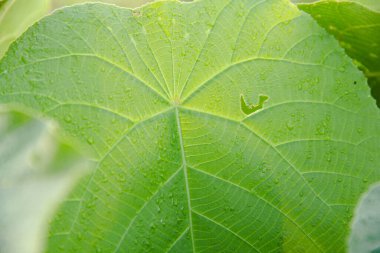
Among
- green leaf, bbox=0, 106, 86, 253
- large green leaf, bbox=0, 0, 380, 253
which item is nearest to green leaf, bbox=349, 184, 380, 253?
large green leaf, bbox=0, 0, 380, 253

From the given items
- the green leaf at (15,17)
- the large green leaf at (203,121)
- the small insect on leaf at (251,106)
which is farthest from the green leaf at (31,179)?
the green leaf at (15,17)

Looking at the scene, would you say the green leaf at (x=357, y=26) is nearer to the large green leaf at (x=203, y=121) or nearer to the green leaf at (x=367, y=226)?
the large green leaf at (x=203, y=121)

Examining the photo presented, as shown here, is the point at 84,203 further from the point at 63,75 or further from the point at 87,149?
the point at 63,75

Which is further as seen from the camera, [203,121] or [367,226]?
[203,121]

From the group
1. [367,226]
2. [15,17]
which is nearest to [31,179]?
[367,226]

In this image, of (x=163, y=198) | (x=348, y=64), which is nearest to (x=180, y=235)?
(x=163, y=198)

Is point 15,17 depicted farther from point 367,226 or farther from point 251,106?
point 367,226
